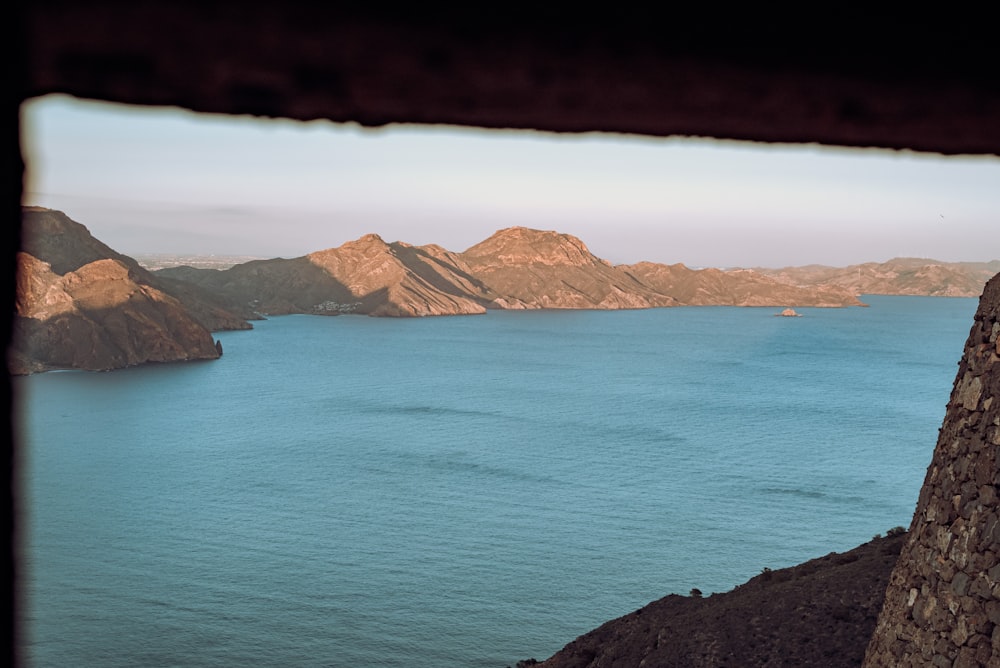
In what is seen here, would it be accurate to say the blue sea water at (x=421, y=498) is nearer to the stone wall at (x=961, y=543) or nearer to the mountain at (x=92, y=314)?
the mountain at (x=92, y=314)

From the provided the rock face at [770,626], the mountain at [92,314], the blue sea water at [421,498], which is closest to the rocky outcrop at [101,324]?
the mountain at [92,314]

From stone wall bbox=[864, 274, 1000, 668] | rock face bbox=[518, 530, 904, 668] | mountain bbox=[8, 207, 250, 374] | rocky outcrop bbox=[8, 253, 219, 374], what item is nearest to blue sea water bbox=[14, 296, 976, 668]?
rocky outcrop bbox=[8, 253, 219, 374]

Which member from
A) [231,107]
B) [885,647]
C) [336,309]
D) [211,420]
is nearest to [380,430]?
[211,420]

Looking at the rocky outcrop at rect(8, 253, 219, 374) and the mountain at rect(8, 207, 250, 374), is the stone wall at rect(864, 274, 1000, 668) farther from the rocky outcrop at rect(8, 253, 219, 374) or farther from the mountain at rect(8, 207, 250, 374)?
the rocky outcrop at rect(8, 253, 219, 374)

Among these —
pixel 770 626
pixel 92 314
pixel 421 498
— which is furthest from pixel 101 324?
pixel 770 626

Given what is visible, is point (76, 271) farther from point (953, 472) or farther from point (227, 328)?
point (953, 472)

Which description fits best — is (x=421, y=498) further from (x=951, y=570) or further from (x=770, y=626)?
(x=951, y=570)

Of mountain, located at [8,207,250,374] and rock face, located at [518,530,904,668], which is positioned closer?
rock face, located at [518,530,904,668]
